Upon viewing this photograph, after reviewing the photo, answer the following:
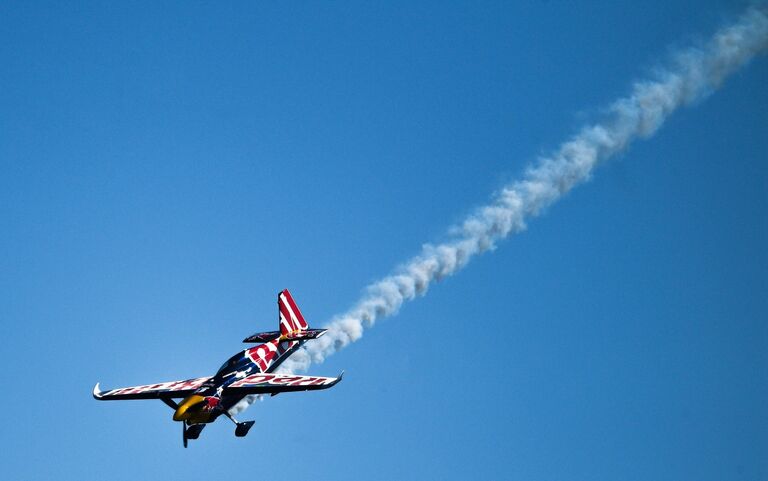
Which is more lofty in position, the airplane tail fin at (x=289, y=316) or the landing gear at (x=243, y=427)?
the airplane tail fin at (x=289, y=316)

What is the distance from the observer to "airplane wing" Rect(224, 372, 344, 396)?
61.0 m

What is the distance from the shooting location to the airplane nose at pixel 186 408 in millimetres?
60000

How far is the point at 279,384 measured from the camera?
62.9 meters

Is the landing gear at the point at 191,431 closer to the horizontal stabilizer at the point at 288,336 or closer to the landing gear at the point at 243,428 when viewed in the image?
the landing gear at the point at 243,428

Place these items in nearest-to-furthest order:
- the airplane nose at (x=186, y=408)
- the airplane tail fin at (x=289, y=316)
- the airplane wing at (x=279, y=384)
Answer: the airplane nose at (x=186, y=408) → the airplane wing at (x=279, y=384) → the airplane tail fin at (x=289, y=316)

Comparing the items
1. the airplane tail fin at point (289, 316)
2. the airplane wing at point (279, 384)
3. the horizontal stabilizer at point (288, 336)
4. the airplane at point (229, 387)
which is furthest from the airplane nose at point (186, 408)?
the airplane tail fin at point (289, 316)

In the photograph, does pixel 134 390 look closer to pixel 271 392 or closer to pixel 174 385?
pixel 174 385

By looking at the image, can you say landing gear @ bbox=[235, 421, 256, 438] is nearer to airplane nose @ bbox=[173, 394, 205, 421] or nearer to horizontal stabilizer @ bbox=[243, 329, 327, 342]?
airplane nose @ bbox=[173, 394, 205, 421]

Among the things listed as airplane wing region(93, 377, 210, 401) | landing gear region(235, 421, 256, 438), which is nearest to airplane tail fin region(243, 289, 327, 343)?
airplane wing region(93, 377, 210, 401)

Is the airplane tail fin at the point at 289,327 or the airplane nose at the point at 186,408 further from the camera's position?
the airplane tail fin at the point at 289,327

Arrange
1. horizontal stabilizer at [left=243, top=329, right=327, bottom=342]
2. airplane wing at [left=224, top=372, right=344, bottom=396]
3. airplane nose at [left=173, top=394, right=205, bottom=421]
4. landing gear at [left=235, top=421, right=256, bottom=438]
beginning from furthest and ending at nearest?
horizontal stabilizer at [left=243, top=329, right=327, bottom=342] → landing gear at [left=235, top=421, right=256, bottom=438] → airplane wing at [left=224, top=372, right=344, bottom=396] → airplane nose at [left=173, top=394, right=205, bottom=421]

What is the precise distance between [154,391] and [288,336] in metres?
13.7

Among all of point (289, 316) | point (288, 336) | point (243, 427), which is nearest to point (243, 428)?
point (243, 427)

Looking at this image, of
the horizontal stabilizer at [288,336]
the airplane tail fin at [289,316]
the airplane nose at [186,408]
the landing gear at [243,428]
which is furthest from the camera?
the airplane tail fin at [289,316]
